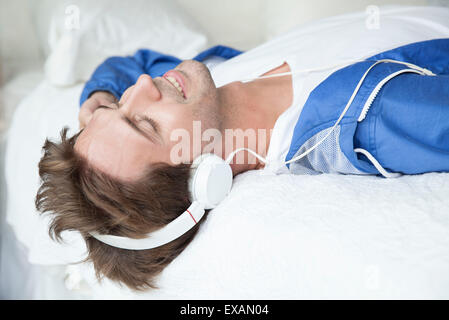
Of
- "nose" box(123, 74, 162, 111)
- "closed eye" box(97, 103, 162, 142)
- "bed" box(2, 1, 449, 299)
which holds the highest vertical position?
"nose" box(123, 74, 162, 111)

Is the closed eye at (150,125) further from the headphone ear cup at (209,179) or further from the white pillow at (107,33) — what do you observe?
the white pillow at (107,33)

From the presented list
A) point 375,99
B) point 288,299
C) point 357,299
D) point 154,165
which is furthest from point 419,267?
point 154,165

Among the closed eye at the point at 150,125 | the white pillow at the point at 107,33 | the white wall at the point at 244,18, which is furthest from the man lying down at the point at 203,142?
the white wall at the point at 244,18

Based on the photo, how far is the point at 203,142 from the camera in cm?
97

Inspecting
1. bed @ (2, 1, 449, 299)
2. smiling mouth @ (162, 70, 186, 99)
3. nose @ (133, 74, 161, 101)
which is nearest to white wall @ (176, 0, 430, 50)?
bed @ (2, 1, 449, 299)

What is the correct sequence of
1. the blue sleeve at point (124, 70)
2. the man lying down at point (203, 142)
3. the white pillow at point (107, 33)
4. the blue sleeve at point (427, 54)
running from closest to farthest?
the man lying down at point (203, 142), the blue sleeve at point (427, 54), the blue sleeve at point (124, 70), the white pillow at point (107, 33)

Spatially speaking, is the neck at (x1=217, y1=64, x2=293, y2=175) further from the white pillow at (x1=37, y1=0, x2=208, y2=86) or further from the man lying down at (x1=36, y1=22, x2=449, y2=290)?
the white pillow at (x1=37, y1=0, x2=208, y2=86)

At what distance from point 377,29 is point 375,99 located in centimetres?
36

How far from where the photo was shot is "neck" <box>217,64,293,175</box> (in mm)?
1052

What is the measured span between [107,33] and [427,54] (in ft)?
3.78

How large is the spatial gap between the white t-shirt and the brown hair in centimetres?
26

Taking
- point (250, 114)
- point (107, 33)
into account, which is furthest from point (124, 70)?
point (250, 114)

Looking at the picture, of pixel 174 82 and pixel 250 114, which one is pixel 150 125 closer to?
pixel 174 82

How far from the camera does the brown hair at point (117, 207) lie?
2.92ft
